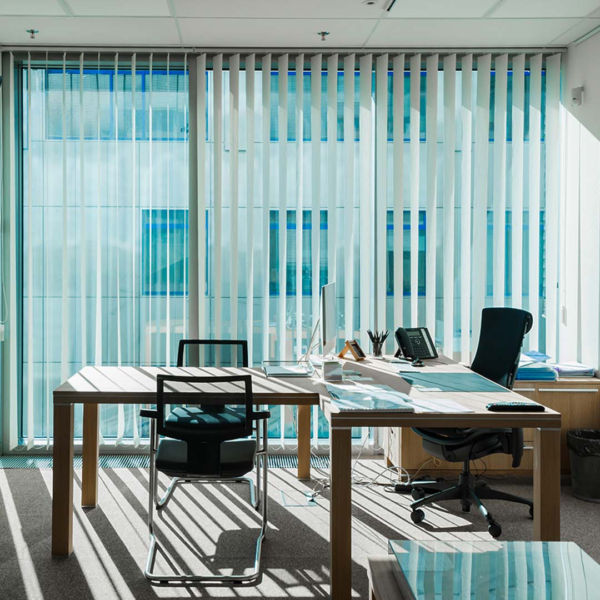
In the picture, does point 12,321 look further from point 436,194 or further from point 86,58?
point 436,194

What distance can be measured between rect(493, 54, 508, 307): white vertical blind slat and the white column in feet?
1.00

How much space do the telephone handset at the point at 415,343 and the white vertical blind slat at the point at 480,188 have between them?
56 centimetres

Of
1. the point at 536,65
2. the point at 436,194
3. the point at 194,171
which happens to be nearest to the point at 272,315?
the point at 194,171

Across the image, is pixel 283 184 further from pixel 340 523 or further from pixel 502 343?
pixel 340 523

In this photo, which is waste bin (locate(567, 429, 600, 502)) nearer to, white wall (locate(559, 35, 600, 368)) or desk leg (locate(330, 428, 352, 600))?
white wall (locate(559, 35, 600, 368))

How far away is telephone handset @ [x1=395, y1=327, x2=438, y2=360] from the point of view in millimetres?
4023

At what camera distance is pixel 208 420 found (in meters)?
2.83

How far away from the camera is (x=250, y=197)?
4492 mm

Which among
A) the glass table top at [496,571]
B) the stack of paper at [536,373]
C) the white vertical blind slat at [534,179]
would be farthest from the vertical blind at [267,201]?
the glass table top at [496,571]

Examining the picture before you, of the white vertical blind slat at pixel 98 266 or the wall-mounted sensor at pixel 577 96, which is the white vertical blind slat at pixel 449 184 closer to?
the wall-mounted sensor at pixel 577 96

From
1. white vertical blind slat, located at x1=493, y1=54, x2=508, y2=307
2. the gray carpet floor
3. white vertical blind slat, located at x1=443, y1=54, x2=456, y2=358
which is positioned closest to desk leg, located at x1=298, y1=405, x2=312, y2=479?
the gray carpet floor

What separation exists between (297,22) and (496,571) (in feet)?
11.1

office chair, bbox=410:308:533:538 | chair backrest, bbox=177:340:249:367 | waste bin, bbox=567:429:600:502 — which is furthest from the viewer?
chair backrest, bbox=177:340:249:367

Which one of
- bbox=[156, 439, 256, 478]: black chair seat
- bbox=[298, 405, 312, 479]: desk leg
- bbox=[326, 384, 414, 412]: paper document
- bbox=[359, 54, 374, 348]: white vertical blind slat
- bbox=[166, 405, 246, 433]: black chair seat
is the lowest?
bbox=[298, 405, 312, 479]: desk leg
